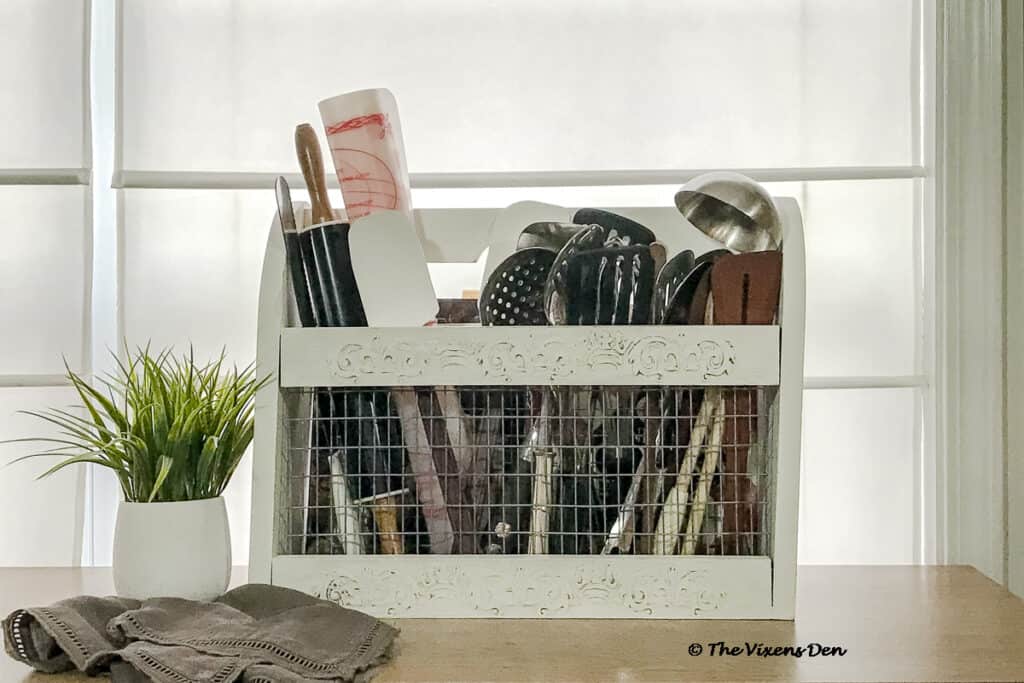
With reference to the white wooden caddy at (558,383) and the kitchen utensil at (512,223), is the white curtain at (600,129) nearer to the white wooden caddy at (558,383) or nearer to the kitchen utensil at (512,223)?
the kitchen utensil at (512,223)

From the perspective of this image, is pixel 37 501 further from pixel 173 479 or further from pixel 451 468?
pixel 451 468

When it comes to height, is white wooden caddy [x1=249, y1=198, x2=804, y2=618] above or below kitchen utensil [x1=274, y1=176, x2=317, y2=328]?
below

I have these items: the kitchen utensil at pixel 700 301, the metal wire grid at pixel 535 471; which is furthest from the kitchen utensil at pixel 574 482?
the kitchen utensil at pixel 700 301

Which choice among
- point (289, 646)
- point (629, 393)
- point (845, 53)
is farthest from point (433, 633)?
point (845, 53)

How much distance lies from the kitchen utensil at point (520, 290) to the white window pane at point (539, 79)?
45 cm

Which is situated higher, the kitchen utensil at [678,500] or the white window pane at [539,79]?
the white window pane at [539,79]

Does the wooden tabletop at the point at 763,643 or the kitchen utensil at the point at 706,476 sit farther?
the kitchen utensil at the point at 706,476

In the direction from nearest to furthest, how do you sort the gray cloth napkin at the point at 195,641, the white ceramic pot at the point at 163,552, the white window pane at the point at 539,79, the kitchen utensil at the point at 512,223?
the gray cloth napkin at the point at 195,641 < the white ceramic pot at the point at 163,552 < the kitchen utensil at the point at 512,223 < the white window pane at the point at 539,79

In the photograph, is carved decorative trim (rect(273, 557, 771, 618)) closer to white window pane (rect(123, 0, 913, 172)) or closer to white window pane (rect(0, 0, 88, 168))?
white window pane (rect(123, 0, 913, 172))

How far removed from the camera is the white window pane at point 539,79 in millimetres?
1261

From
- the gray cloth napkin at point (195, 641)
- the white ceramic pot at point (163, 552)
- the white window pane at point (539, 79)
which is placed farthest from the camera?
the white window pane at point (539, 79)

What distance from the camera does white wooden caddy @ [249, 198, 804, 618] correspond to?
0.80 meters

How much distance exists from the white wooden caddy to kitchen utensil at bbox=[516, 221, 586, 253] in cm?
11

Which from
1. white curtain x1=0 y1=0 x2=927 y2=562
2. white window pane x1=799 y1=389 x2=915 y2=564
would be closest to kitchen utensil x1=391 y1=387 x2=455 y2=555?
white curtain x1=0 y1=0 x2=927 y2=562
